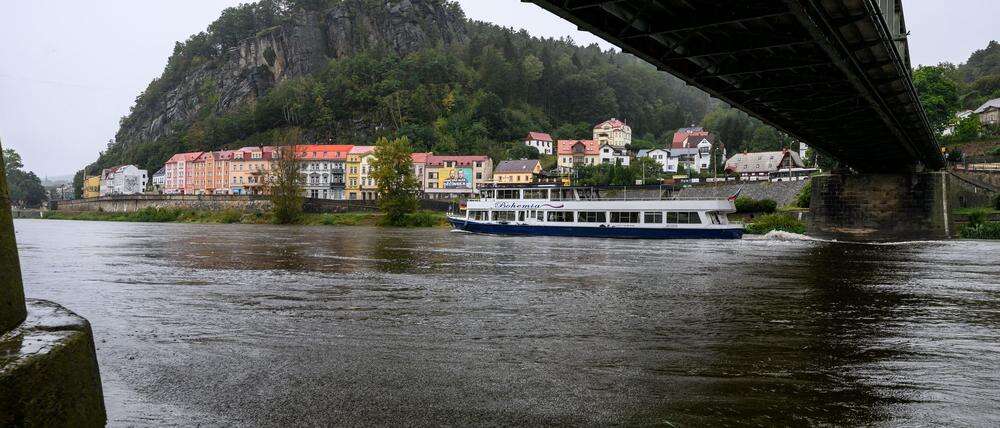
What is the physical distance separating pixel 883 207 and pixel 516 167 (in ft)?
219

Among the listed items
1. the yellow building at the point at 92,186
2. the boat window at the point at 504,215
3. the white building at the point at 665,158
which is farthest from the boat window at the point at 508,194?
the yellow building at the point at 92,186

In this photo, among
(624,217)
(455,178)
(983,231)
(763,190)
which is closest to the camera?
(983,231)

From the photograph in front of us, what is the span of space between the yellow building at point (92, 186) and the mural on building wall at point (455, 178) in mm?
95593

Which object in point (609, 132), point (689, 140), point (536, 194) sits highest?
point (609, 132)

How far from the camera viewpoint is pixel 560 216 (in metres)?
50.4

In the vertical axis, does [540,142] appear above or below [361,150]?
above

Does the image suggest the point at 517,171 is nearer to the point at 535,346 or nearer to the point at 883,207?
the point at 883,207

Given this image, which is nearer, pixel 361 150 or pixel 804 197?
pixel 804 197

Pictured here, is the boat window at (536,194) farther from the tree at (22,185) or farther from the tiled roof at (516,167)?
the tree at (22,185)

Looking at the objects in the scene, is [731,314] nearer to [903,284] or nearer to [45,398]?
[903,284]

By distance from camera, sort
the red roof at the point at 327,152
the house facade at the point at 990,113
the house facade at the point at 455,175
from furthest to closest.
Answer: the red roof at the point at 327,152, the house facade at the point at 455,175, the house facade at the point at 990,113

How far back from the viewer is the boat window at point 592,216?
48.6 meters

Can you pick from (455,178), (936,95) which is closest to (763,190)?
(936,95)

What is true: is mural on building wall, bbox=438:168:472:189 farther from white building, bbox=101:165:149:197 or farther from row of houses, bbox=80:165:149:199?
white building, bbox=101:165:149:197
